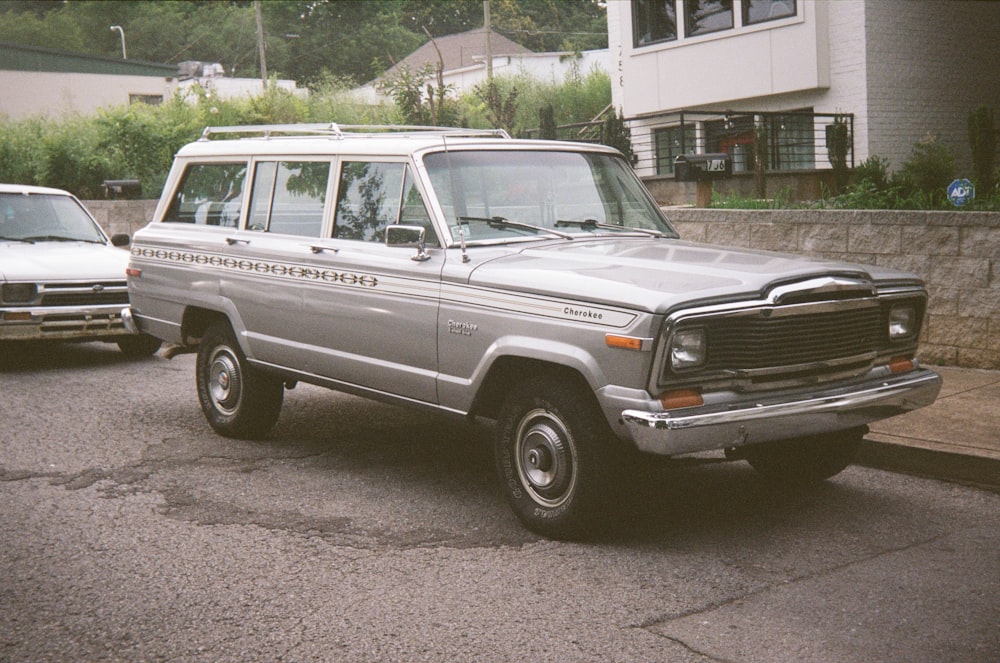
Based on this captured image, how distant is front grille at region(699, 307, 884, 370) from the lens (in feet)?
16.8

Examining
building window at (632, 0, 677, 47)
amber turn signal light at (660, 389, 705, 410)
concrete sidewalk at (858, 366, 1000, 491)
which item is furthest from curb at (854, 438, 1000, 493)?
building window at (632, 0, 677, 47)

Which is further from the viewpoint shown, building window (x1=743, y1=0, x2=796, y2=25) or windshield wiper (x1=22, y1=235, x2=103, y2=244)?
building window (x1=743, y1=0, x2=796, y2=25)

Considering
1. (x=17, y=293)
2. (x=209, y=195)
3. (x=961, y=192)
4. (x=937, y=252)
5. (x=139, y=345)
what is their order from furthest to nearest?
1. (x=139, y=345)
2. (x=17, y=293)
3. (x=961, y=192)
4. (x=937, y=252)
5. (x=209, y=195)

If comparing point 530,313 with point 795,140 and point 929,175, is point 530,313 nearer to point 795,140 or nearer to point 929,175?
point 929,175

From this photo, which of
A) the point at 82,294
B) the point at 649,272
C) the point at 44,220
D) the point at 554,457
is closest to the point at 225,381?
the point at 554,457

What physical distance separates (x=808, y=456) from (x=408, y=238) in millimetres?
2512

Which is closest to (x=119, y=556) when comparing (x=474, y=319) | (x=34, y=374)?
(x=474, y=319)

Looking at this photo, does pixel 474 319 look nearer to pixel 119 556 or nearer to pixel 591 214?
pixel 591 214

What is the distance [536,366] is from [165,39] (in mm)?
79024

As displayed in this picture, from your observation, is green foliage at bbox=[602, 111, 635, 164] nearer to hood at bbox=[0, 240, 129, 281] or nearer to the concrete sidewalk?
hood at bbox=[0, 240, 129, 281]

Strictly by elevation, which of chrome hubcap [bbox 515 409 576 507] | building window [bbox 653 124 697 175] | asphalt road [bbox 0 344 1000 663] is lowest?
asphalt road [bbox 0 344 1000 663]

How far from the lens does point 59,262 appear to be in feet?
37.5

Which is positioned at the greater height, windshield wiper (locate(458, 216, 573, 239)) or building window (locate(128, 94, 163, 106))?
building window (locate(128, 94, 163, 106))

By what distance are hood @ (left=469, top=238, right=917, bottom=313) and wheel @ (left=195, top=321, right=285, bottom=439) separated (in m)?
2.46
